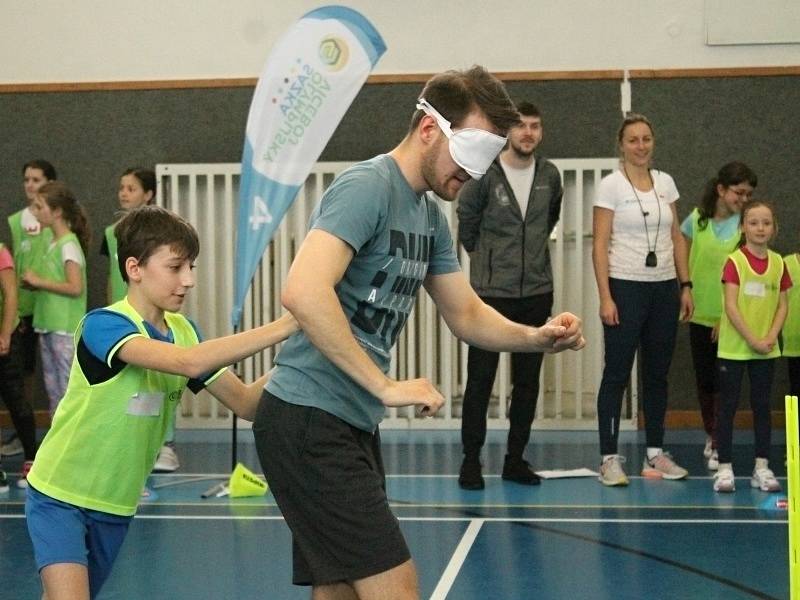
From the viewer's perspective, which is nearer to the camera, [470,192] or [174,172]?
[470,192]

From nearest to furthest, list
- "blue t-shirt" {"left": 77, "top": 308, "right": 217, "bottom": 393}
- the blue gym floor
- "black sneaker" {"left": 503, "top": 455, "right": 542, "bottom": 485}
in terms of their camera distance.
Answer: "blue t-shirt" {"left": 77, "top": 308, "right": 217, "bottom": 393} → the blue gym floor → "black sneaker" {"left": 503, "top": 455, "right": 542, "bottom": 485}

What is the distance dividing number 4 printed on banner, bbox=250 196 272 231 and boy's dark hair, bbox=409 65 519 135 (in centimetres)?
426

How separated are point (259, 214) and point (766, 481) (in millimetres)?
3063

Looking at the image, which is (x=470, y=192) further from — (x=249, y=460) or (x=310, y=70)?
(x=249, y=460)

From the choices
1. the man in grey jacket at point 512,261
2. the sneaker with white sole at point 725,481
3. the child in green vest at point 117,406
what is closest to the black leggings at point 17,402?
the man in grey jacket at point 512,261

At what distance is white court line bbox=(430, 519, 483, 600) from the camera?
4758mm

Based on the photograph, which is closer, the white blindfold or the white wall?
the white blindfold

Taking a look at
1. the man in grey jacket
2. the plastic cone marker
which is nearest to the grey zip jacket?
the man in grey jacket

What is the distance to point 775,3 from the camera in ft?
29.4

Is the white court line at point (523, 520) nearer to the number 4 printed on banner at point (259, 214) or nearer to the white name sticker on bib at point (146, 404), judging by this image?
the number 4 printed on banner at point (259, 214)

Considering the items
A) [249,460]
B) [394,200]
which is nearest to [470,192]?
[249,460]

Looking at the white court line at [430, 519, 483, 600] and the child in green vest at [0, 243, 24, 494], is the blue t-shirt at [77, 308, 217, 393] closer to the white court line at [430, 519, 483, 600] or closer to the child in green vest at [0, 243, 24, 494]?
the white court line at [430, 519, 483, 600]

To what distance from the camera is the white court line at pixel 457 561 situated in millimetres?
4758

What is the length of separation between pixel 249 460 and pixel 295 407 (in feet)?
17.2
